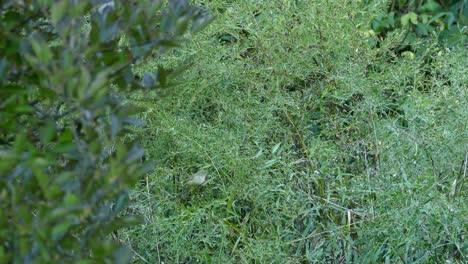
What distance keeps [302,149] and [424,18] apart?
11.4 feet

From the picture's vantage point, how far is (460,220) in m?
3.49

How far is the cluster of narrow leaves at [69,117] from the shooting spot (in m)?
1.53

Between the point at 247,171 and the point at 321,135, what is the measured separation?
62cm

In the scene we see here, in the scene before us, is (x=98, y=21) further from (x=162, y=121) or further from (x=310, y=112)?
(x=310, y=112)

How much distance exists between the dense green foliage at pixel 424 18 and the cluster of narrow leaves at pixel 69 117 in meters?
5.06

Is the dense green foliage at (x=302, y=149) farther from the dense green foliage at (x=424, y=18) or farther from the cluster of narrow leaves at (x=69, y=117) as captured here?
the dense green foliage at (x=424, y=18)

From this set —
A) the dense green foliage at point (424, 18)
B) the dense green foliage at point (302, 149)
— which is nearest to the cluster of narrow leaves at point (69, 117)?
the dense green foliage at point (302, 149)

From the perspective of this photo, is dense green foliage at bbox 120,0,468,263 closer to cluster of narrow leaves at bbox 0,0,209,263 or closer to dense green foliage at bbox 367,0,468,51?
cluster of narrow leaves at bbox 0,0,209,263

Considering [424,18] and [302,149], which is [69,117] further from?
[424,18]

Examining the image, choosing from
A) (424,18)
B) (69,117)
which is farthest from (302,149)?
(424,18)

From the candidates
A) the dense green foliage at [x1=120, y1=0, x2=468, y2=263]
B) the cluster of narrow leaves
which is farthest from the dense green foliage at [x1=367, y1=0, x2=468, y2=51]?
the cluster of narrow leaves

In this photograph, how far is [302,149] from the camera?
4.11 meters

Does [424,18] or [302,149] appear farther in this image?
[424,18]

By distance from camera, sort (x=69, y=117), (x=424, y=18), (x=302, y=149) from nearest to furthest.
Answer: (x=69, y=117), (x=302, y=149), (x=424, y=18)
